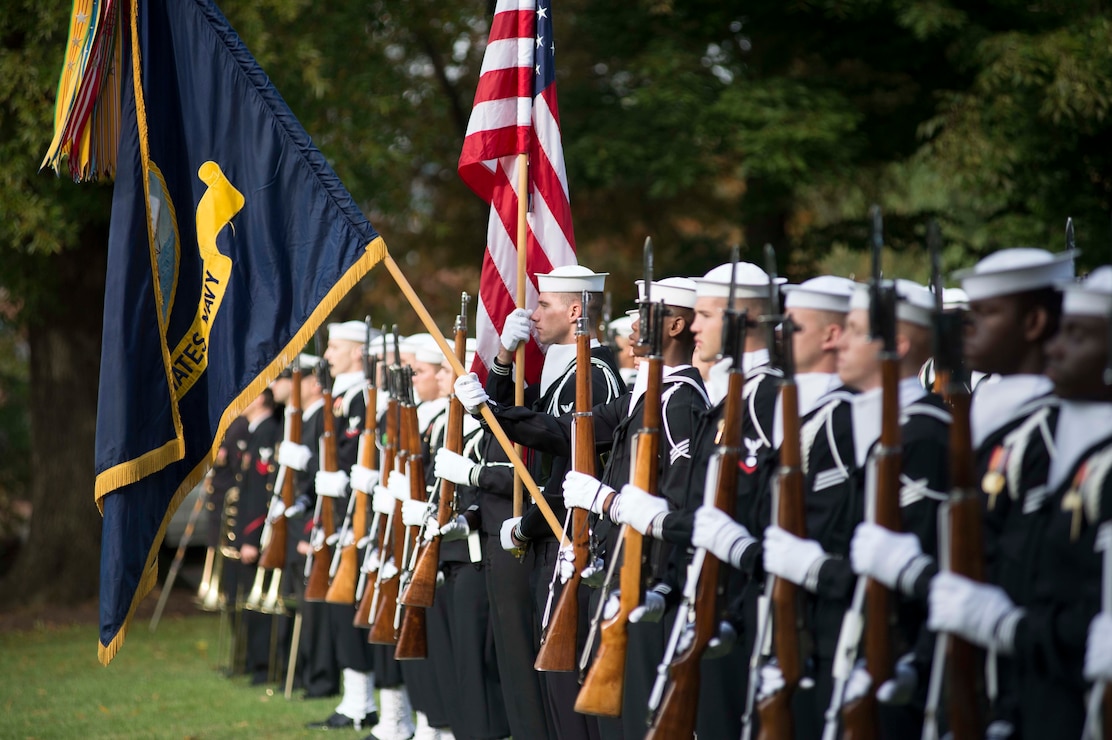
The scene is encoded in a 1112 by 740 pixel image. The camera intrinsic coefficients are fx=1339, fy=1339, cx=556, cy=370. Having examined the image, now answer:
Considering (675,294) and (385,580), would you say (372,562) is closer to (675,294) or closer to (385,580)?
(385,580)

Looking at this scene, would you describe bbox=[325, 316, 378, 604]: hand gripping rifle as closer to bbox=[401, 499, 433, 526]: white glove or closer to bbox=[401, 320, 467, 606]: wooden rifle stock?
bbox=[401, 499, 433, 526]: white glove

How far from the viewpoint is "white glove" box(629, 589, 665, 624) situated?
4.56m

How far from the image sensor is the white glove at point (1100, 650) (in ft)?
9.58

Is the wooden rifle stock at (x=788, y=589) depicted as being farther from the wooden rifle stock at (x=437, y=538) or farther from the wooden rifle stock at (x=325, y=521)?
the wooden rifle stock at (x=325, y=521)

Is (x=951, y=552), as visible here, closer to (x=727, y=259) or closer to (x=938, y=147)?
(x=938, y=147)

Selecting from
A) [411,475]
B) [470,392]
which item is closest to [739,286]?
[470,392]

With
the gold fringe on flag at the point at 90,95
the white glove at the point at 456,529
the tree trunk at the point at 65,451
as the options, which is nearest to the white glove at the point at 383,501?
the white glove at the point at 456,529

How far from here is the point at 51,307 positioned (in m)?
14.5

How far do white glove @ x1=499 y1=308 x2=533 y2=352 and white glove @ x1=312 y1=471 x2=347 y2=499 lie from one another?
327cm

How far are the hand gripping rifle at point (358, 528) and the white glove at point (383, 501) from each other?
0.32m

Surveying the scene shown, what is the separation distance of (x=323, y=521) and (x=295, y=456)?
2.25ft

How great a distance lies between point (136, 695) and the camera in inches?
396

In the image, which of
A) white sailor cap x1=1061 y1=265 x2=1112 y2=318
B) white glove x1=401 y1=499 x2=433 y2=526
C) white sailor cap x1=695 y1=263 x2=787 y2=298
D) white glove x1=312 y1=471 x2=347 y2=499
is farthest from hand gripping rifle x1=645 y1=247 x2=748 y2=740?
white glove x1=312 y1=471 x2=347 y2=499

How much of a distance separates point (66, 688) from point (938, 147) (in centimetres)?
875
